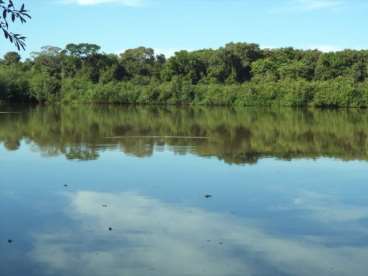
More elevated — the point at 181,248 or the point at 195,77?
the point at 195,77

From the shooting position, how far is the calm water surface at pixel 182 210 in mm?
6242

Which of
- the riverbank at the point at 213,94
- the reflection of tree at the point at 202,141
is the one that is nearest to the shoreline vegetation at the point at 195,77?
the riverbank at the point at 213,94

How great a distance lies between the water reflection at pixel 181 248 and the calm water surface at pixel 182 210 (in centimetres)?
1

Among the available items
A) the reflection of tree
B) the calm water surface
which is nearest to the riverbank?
the reflection of tree

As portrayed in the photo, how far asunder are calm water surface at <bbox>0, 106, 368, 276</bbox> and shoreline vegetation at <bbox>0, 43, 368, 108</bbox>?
40486 mm

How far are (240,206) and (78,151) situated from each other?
7.40 m

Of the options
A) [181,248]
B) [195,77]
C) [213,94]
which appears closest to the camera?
[181,248]

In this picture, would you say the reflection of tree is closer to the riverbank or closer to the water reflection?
the water reflection

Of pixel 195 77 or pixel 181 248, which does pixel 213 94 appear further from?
pixel 181 248

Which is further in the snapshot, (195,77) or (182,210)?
(195,77)

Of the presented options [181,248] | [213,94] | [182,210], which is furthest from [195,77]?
[181,248]

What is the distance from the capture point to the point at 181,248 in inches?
264

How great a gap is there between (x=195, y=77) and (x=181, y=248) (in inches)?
2350

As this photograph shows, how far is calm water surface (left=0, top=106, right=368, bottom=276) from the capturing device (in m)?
6.24
